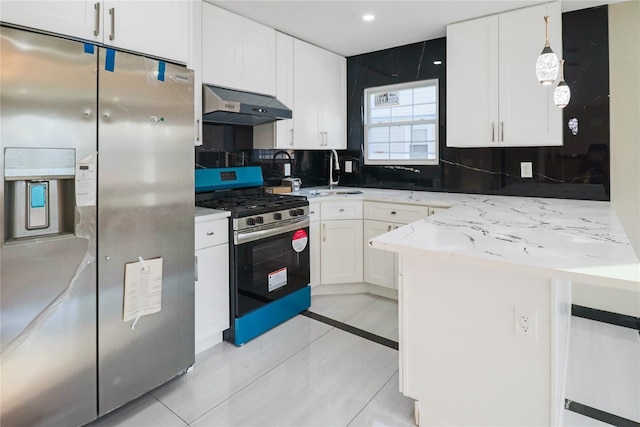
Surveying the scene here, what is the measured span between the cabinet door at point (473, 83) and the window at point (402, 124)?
43cm

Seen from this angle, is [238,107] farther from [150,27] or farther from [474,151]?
[474,151]

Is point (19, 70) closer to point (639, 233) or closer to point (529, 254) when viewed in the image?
point (529, 254)

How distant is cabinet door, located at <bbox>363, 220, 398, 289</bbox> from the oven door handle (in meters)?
0.65

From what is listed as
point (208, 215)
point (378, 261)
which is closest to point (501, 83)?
point (378, 261)

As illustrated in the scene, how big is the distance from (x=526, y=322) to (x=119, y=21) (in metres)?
Result: 2.27

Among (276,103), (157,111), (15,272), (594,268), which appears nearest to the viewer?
(594,268)

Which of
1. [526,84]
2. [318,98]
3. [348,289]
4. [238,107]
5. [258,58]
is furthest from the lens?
[318,98]

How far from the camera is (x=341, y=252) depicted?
3.48m

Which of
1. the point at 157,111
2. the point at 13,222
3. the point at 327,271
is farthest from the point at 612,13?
the point at 13,222

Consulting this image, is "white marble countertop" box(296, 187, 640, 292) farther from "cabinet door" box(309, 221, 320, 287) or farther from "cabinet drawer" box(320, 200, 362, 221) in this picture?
"cabinet door" box(309, 221, 320, 287)

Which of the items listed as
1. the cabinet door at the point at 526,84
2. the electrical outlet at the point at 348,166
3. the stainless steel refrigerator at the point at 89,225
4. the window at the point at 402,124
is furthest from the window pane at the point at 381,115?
the stainless steel refrigerator at the point at 89,225

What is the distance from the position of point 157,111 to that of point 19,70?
57cm

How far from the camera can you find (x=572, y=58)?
2.96 m

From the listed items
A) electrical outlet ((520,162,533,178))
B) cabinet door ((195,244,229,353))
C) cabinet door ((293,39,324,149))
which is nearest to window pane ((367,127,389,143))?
cabinet door ((293,39,324,149))
